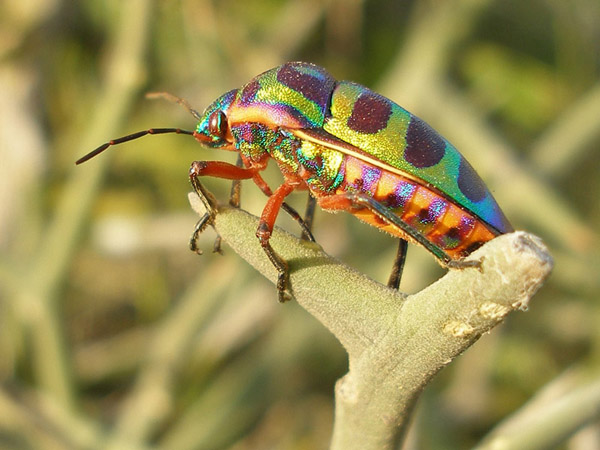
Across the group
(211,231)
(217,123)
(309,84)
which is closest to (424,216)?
(309,84)

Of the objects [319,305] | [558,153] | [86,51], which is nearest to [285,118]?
[319,305]

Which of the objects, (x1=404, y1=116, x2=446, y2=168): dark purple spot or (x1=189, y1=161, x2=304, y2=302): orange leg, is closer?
(x1=189, y1=161, x2=304, y2=302): orange leg

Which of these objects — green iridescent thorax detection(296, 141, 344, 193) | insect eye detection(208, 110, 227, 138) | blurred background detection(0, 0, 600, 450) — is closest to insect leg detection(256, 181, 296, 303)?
green iridescent thorax detection(296, 141, 344, 193)

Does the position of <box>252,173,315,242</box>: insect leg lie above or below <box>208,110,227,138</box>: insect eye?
below

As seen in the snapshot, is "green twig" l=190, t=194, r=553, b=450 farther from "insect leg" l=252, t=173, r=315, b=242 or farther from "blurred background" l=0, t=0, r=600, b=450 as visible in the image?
"blurred background" l=0, t=0, r=600, b=450

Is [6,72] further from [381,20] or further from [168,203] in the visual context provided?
[381,20]
